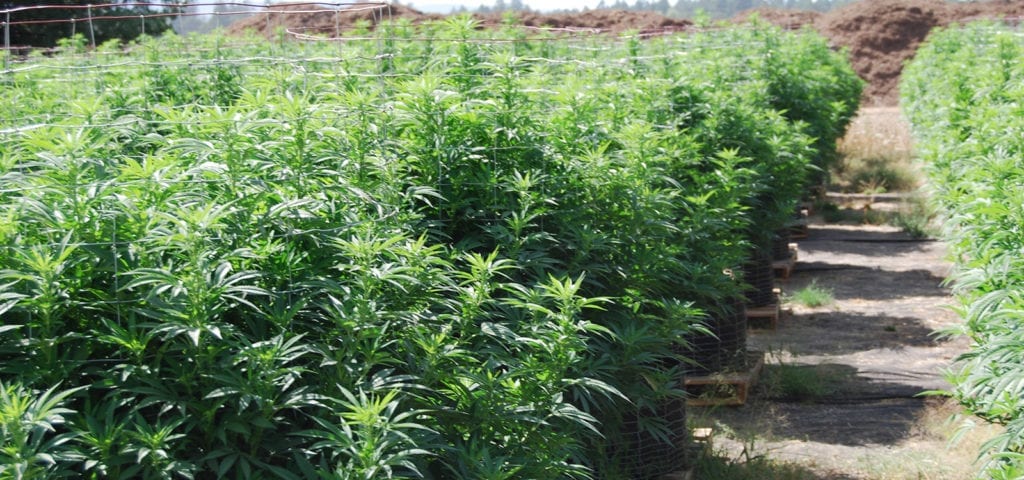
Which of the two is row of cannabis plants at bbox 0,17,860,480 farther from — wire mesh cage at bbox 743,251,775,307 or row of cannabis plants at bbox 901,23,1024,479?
wire mesh cage at bbox 743,251,775,307

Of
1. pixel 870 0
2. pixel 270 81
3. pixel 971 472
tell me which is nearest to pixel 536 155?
pixel 270 81

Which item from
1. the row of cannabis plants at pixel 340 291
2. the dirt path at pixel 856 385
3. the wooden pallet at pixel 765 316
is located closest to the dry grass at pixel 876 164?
the dirt path at pixel 856 385

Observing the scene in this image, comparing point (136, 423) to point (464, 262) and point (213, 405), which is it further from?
point (464, 262)

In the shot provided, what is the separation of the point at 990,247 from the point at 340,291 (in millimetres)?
2735

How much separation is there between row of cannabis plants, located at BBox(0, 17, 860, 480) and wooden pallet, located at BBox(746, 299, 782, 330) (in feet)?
11.4

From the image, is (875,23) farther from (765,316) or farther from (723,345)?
(723,345)

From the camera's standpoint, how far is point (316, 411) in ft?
9.12

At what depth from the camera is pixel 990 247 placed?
4293mm

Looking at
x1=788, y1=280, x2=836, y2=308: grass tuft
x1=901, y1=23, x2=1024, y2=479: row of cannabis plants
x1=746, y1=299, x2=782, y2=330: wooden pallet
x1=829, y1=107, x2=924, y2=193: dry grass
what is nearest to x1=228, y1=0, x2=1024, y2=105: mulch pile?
x1=829, y1=107, x2=924, y2=193: dry grass

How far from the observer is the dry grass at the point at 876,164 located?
1572cm

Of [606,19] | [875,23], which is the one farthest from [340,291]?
[875,23]

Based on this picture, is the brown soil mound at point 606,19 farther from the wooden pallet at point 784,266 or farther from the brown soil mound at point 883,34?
the wooden pallet at point 784,266

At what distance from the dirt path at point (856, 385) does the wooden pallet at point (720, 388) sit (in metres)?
0.07

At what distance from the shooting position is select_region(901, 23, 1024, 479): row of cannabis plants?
129 inches
